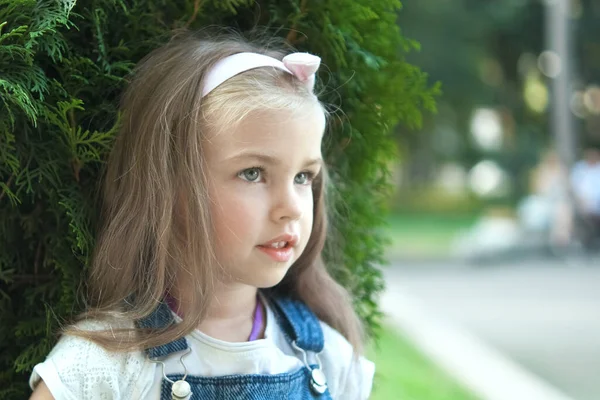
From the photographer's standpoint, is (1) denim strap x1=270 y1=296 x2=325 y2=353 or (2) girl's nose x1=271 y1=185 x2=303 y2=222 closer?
(2) girl's nose x1=271 y1=185 x2=303 y2=222

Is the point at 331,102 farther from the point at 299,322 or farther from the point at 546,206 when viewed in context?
the point at 546,206

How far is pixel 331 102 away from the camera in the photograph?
2336 millimetres

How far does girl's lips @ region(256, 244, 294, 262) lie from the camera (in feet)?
6.57

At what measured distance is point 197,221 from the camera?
196cm

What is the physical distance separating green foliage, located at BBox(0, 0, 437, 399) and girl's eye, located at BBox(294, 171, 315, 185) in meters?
0.31

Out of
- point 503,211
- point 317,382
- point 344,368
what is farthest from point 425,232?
point 317,382

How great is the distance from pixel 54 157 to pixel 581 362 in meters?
5.19

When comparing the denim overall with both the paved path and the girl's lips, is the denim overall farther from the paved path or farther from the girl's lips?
the paved path

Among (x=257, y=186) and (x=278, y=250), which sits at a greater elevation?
(x=257, y=186)

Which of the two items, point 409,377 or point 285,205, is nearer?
point 285,205

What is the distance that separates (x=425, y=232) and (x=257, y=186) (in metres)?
19.1

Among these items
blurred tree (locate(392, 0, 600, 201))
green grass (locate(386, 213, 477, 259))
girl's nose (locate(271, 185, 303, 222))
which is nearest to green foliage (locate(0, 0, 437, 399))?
girl's nose (locate(271, 185, 303, 222))

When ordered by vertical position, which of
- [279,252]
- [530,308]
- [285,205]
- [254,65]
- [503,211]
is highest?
[254,65]

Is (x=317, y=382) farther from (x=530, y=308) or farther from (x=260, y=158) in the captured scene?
(x=530, y=308)
